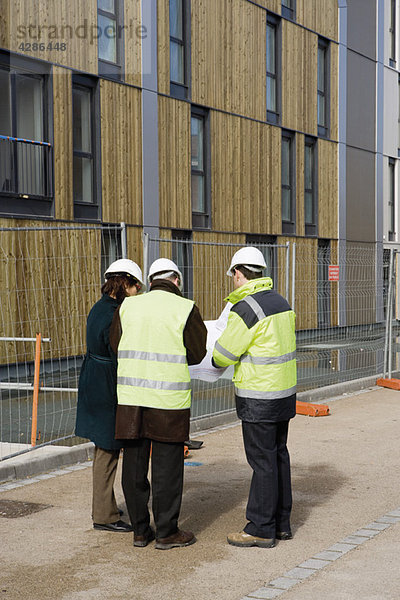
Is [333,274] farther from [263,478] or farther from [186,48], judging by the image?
[263,478]

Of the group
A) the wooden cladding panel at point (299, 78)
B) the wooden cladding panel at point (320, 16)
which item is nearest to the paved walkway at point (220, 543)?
the wooden cladding panel at point (299, 78)

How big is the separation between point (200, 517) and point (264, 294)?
182cm

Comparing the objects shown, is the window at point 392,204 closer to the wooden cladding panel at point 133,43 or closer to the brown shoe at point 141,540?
the wooden cladding panel at point 133,43

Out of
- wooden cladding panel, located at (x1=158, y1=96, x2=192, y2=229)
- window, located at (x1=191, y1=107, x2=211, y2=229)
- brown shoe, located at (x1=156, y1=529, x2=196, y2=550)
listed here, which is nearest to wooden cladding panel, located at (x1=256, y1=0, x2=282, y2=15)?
window, located at (x1=191, y1=107, x2=211, y2=229)

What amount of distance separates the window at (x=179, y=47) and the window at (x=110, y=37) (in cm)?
187

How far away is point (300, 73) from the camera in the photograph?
2627 centimetres

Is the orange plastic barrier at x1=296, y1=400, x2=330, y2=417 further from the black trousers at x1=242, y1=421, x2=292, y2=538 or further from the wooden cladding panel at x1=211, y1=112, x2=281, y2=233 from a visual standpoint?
the wooden cladding panel at x1=211, y1=112, x2=281, y2=233

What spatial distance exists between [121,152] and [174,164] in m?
1.96

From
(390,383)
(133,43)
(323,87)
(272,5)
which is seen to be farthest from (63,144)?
(323,87)

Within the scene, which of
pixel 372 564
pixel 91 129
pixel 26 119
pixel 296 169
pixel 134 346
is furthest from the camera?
pixel 296 169

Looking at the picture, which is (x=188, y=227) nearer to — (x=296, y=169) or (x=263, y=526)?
(x=296, y=169)

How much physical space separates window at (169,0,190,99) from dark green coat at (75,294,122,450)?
598 inches

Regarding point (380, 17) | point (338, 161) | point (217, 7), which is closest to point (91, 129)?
point (217, 7)

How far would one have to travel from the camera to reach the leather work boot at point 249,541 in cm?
590
